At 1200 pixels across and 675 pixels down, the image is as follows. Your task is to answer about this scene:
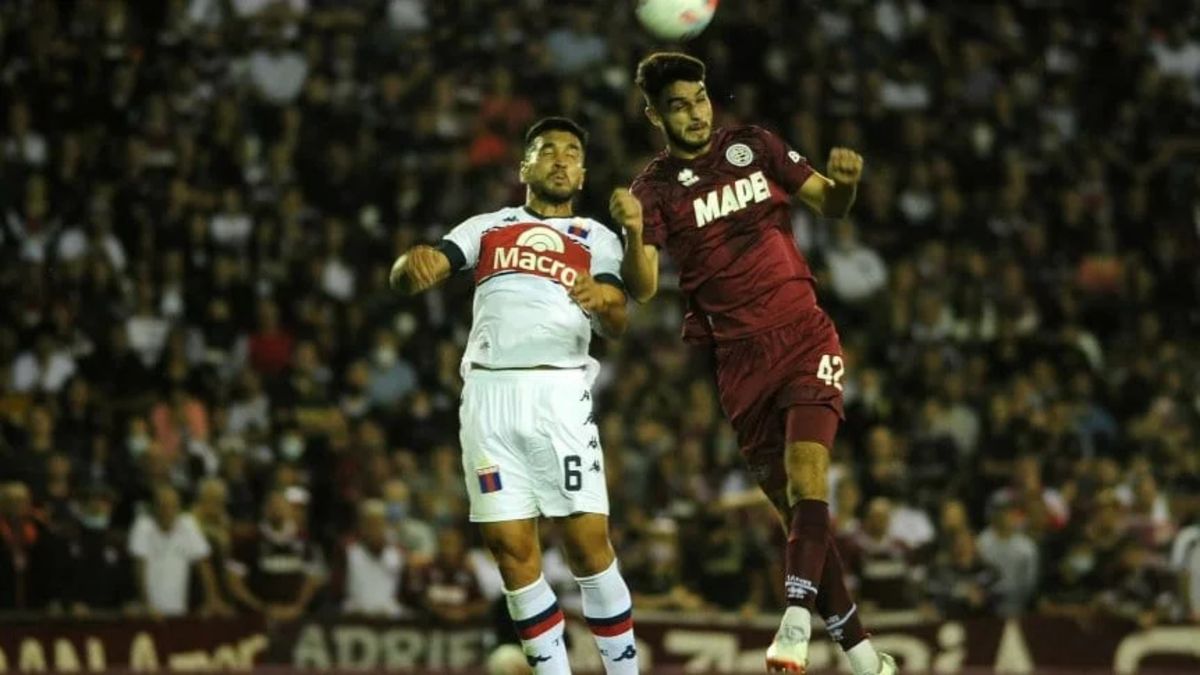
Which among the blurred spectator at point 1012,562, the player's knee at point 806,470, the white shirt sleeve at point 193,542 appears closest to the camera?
the player's knee at point 806,470

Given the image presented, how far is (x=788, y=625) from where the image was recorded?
879 cm

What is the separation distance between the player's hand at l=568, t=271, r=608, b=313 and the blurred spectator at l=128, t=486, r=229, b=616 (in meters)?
7.77

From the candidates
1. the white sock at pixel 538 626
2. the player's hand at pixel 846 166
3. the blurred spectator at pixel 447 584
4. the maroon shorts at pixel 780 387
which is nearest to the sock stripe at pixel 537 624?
the white sock at pixel 538 626

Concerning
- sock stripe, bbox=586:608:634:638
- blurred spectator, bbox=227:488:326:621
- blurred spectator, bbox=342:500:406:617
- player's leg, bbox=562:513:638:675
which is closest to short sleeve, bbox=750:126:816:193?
player's leg, bbox=562:513:638:675

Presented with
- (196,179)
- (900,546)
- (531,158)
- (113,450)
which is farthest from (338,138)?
(531,158)

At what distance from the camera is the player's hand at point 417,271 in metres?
9.21

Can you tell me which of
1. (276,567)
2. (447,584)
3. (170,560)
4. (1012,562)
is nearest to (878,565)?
(1012,562)

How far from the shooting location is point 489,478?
946 cm

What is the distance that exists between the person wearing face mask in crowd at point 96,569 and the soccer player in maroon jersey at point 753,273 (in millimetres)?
7853

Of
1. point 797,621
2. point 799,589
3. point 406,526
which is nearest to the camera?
point 797,621

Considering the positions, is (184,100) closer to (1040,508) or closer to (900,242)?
(900,242)

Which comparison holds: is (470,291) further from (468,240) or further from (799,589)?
(799,589)

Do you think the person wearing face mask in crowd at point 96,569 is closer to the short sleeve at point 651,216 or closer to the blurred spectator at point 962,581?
the blurred spectator at point 962,581

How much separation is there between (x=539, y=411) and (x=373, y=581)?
24.1 ft
